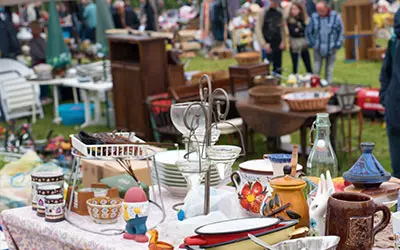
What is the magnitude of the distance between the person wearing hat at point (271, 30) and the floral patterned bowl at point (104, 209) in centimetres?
893

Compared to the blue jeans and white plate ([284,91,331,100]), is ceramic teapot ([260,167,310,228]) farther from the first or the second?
white plate ([284,91,331,100])

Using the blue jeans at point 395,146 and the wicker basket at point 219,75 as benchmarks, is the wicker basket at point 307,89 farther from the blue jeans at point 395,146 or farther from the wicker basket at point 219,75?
the blue jeans at point 395,146

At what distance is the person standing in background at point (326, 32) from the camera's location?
10055 mm

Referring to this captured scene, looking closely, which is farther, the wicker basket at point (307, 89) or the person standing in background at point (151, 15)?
the person standing in background at point (151, 15)

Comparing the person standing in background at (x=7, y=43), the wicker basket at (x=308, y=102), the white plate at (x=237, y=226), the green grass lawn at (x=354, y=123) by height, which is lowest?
the green grass lawn at (x=354, y=123)

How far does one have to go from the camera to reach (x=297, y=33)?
1157 centimetres

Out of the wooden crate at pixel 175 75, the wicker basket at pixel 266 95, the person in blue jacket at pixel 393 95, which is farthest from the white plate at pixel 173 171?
the wooden crate at pixel 175 75

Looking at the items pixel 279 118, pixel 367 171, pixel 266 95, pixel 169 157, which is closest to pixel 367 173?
pixel 367 171

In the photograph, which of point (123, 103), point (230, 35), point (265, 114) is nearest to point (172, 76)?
point (123, 103)

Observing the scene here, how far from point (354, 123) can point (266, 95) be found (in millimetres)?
2558

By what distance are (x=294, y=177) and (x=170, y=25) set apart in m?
18.0

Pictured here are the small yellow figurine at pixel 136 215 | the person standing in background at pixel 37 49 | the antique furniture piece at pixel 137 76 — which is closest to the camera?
the small yellow figurine at pixel 136 215

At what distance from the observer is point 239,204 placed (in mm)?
2605

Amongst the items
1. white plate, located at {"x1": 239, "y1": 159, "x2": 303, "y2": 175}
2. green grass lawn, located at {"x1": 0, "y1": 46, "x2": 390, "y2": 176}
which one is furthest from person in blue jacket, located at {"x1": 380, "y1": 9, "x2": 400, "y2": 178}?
white plate, located at {"x1": 239, "y1": 159, "x2": 303, "y2": 175}
